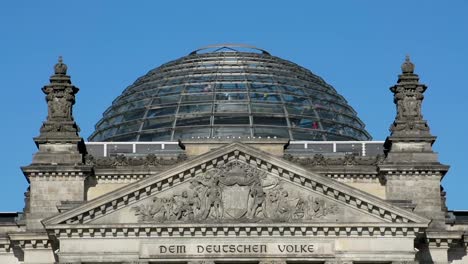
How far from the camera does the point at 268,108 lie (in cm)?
10906

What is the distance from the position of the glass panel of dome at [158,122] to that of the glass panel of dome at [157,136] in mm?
805

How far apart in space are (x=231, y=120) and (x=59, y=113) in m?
15.0

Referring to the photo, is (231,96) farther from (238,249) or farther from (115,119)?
(238,249)

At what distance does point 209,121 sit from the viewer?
107438 millimetres

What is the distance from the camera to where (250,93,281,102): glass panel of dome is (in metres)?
110

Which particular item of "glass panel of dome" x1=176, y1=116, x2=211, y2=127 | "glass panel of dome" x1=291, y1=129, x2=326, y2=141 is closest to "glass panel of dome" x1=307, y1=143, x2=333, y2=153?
"glass panel of dome" x1=291, y1=129, x2=326, y2=141

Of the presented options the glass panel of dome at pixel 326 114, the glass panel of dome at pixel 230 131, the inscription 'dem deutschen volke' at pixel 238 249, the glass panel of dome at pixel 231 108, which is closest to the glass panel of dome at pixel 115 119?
the glass panel of dome at pixel 231 108

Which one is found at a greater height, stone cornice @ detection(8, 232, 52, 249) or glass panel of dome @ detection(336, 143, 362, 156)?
glass panel of dome @ detection(336, 143, 362, 156)

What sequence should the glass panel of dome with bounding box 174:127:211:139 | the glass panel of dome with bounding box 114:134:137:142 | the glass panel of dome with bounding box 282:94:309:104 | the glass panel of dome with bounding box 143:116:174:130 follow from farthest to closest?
the glass panel of dome with bounding box 282:94:309:104 < the glass panel of dome with bounding box 114:134:137:142 < the glass panel of dome with bounding box 143:116:174:130 < the glass panel of dome with bounding box 174:127:211:139

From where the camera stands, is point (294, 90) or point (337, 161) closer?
point (337, 161)

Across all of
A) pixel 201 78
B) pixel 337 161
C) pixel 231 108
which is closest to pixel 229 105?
pixel 231 108

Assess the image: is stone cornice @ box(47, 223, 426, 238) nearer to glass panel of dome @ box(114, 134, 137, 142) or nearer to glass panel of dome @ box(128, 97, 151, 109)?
glass panel of dome @ box(114, 134, 137, 142)

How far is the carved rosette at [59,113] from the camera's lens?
313ft

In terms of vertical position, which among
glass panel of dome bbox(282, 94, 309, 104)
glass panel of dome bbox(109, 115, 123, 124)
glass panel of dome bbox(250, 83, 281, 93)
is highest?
glass panel of dome bbox(250, 83, 281, 93)
